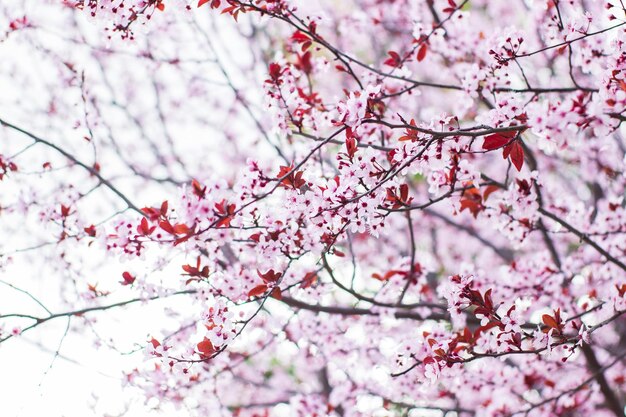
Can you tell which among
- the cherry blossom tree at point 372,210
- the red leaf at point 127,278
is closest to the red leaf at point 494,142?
the cherry blossom tree at point 372,210

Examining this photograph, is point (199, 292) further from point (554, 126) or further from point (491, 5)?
point (491, 5)

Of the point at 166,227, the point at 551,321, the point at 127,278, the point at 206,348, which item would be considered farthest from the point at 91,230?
the point at 551,321

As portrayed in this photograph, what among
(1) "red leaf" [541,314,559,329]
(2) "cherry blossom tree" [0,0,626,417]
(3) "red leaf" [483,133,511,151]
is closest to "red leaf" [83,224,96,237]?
(2) "cherry blossom tree" [0,0,626,417]

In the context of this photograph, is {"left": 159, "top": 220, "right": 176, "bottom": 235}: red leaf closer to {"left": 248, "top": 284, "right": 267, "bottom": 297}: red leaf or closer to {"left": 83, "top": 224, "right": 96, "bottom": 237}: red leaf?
{"left": 248, "top": 284, "right": 267, "bottom": 297}: red leaf

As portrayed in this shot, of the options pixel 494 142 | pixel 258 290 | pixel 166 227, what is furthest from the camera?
pixel 258 290

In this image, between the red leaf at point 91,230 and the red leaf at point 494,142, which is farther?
→ the red leaf at point 91,230

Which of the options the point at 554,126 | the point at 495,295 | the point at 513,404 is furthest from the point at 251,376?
the point at 554,126

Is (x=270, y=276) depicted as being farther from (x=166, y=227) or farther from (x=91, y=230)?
(x=91, y=230)

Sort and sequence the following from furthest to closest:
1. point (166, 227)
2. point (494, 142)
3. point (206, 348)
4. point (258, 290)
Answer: point (258, 290) < point (206, 348) < point (166, 227) < point (494, 142)

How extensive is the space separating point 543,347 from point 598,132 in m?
1.03

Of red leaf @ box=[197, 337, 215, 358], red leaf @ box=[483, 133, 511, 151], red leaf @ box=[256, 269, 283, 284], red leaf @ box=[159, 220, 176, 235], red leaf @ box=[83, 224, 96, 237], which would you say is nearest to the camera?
red leaf @ box=[483, 133, 511, 151]

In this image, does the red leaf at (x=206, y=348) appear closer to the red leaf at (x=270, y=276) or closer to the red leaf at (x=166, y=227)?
the red leaf at (x=270, y=276)

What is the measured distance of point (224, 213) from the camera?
7.98 ft

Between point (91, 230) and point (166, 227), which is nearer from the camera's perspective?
point (166, 227)
